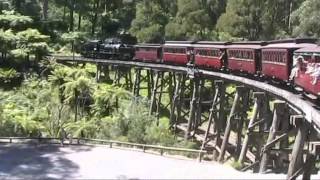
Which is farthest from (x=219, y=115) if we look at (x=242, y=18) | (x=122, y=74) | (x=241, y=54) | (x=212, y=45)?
(x=122, y=74)

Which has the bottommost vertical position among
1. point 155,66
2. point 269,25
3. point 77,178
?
point 77,178

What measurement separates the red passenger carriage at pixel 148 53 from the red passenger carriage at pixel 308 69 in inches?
815

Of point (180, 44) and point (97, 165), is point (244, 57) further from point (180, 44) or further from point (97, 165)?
point (180, 44)

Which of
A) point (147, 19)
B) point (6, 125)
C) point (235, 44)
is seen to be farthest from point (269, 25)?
point (6, 125)

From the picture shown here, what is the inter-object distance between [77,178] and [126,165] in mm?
2308

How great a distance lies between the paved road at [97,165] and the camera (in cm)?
1891

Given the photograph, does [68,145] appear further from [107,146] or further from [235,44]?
[235,44]

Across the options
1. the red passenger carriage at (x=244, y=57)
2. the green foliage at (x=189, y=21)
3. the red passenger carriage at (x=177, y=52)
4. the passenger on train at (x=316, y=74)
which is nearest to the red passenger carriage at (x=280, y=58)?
Answer: the red passenger carriage at (x=244, y=57)

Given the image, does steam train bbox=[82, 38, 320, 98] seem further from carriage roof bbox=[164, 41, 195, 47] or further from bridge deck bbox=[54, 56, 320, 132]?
bridge deck bbox=[54, 56, 320, 132]

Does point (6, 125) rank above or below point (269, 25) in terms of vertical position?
below

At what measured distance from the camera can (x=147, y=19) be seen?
46.7 m

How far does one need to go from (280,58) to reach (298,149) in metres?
6.07

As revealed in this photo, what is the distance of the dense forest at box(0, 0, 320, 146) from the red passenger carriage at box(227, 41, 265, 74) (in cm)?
454

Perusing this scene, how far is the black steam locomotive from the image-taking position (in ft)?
137
